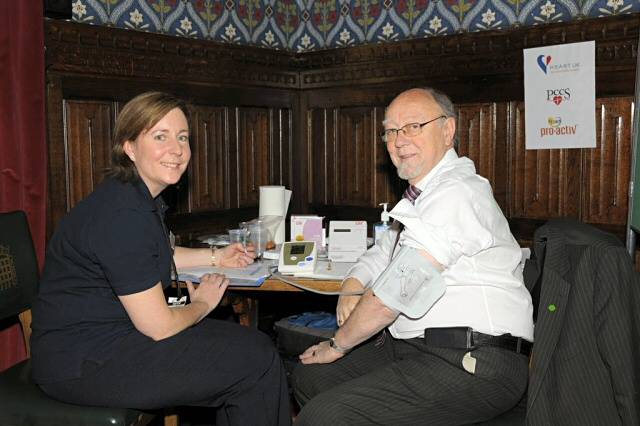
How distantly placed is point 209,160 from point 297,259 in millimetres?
1100

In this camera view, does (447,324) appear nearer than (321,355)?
Yes

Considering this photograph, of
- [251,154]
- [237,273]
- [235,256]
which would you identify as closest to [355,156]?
[251,154]

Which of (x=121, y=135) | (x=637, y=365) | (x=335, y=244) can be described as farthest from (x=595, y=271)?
(x=121, y=135)

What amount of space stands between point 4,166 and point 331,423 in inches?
64.1

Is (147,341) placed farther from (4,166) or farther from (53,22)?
(53,22)

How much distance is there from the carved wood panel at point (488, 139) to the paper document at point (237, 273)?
1.13 metres

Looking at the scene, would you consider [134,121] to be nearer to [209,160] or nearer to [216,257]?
[216,257]

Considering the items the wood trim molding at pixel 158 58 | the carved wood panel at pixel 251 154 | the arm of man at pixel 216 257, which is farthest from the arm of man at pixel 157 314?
the carved wood panel at pixel 251 154

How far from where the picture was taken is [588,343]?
1607 millimetres

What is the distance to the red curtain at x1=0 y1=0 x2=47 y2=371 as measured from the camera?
8.21 ft

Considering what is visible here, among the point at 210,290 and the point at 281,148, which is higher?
the point at 281,148

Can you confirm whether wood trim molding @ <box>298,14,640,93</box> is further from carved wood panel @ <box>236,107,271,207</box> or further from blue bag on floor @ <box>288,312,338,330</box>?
blue bag on floor @ <box>288,312,338,330</box>

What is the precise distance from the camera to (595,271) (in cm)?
162

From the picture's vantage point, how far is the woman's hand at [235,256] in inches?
96.5
